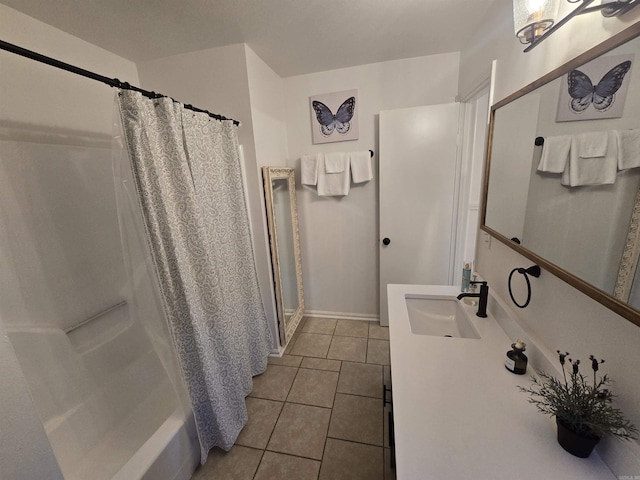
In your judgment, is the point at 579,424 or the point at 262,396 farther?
the point at 262,396

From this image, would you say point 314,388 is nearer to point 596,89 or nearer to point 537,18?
point 596,89

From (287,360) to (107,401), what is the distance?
4.03 feet

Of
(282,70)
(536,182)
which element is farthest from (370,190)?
(536,182)

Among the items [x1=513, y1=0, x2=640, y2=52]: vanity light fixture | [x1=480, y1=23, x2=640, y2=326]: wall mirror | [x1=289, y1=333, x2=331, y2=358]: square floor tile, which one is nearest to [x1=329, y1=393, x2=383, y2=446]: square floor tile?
[x1=289, y1=333, x2=331, y2=358]: square floor tile

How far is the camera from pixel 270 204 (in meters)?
2.02

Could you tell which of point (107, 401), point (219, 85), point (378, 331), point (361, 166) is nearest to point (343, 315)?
point (378, 331)

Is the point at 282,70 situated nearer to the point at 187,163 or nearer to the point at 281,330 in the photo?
the point at 187,163

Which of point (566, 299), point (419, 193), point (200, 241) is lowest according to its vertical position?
point (566, 299)

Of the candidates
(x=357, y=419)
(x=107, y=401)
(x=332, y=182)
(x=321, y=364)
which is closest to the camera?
(x=107, y=401)

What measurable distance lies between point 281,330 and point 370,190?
1.58 m

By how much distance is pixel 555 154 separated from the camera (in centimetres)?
86

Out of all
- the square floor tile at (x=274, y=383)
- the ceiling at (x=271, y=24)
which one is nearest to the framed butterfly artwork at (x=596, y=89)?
the ceiling at (x=271, y=24)

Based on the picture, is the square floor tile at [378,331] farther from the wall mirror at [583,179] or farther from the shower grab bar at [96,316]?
the shower grab bar at [96,316]

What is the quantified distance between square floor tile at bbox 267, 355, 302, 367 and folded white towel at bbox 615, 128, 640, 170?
7.23 ft
